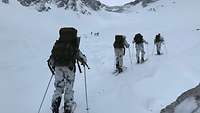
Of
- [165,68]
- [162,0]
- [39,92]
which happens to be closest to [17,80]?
[39,92]

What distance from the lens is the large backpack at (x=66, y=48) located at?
10164mm

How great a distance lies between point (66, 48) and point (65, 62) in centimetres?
35

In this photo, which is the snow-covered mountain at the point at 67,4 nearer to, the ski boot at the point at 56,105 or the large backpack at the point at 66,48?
the large backpack at the point at 66,48

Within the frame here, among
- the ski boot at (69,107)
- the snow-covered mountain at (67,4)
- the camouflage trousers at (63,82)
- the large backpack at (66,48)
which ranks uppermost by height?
the snow-covered mountain at (67,4)

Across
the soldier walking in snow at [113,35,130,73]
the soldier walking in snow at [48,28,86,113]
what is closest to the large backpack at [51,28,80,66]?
the soldier walking in snow at [48,28,86,113]

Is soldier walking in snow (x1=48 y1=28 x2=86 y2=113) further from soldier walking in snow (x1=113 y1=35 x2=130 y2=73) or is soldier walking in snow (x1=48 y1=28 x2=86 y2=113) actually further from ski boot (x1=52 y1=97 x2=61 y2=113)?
soldier walking in snow (x1=113 y1=35 x2=130 y2=73)

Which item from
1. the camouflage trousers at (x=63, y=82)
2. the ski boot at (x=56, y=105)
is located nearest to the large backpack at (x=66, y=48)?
the camouflage trousers at (x=63, y=82)

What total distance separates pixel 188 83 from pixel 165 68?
3291 millimetres

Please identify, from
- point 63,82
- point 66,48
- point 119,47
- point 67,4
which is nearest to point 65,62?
point 66,48

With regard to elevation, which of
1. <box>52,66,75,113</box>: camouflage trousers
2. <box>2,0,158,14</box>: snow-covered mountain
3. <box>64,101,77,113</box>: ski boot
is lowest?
<box>64,101,77,113</box>: ski boot

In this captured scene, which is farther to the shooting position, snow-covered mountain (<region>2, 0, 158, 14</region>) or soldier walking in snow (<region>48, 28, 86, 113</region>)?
snow-covered mountain (<region>2, 0, 158, 14</region>)

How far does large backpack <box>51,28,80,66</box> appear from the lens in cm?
1016

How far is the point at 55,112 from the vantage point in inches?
401

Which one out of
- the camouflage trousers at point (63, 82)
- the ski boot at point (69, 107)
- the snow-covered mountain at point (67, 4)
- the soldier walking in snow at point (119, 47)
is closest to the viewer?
the ski boot at point (69, 107)
